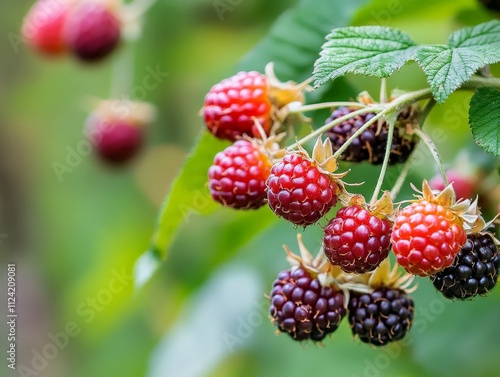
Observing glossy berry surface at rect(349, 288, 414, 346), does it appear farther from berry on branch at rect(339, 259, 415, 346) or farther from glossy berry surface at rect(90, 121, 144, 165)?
glossy berry surface at rect(90, 121, 144, 165)

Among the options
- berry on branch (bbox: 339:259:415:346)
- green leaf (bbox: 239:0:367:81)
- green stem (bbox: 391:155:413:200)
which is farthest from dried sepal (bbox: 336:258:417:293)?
green leaf (bbox: 239:0:367:81)

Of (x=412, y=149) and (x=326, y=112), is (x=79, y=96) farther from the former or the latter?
(x=412, y=149)

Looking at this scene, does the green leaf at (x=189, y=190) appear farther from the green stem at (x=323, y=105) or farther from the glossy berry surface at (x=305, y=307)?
the glossy berry surface at (x=305, y=307)

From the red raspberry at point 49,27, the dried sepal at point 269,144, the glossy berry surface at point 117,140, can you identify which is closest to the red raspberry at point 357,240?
the dried sepal at point 269,144

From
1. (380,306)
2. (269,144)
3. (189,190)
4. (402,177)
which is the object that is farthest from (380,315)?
(189,190)

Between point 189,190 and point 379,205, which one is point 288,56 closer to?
point 189,190
